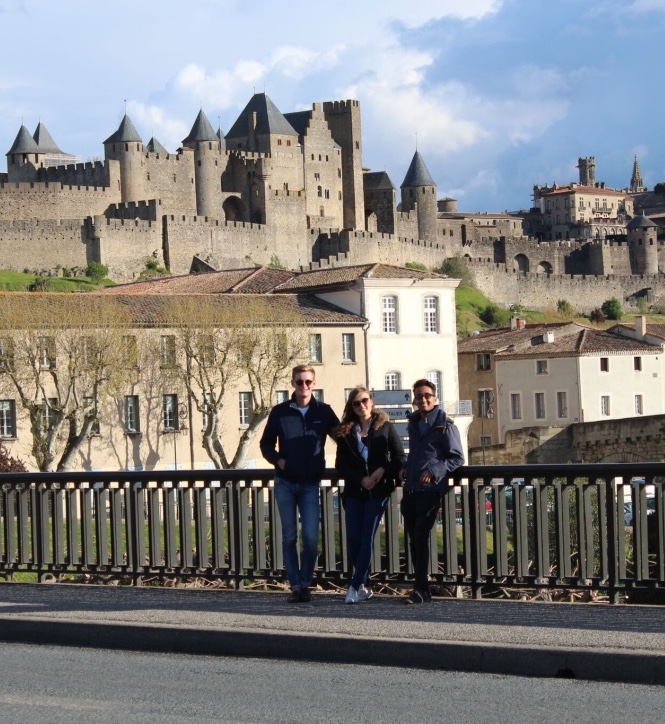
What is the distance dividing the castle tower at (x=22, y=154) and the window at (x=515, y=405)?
60.8 m

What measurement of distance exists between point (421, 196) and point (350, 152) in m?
9.75

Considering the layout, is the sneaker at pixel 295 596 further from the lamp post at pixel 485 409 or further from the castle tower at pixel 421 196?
the castle tower at pixel 421 196

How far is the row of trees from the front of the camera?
45.8 meters

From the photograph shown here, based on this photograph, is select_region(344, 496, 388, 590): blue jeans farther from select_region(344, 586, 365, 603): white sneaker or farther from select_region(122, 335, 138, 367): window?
select_region(122, 335, 138, 367): window

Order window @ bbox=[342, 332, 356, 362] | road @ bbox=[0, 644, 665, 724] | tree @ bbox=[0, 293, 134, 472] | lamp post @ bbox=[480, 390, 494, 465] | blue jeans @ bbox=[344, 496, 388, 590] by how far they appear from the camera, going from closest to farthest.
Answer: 1. road @ bbox=[0, 644, 665, 724]
2. blue jeans @ bbox=[344, 496, 388, 590]
3. tree @ bbox=[0, 293, 134, 472]
4. window @ bbox=[342, 332, 356, 362]
5. lamp post @ bbox=[480, 390, 494, 465]

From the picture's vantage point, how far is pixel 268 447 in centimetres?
1129

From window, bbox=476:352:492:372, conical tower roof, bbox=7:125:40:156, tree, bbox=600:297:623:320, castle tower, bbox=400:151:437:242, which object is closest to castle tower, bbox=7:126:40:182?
conical tower roof, bbox=7:125:40:156

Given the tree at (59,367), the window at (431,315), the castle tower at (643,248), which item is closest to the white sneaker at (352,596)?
the tree at (59,367)

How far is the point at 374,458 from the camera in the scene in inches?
430

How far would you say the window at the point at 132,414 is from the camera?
47.9m

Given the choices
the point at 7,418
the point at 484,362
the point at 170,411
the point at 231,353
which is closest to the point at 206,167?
the point at 484,362

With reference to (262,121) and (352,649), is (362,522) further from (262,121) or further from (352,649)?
(262,121)

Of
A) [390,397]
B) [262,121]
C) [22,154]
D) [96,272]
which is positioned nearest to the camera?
[390,397]

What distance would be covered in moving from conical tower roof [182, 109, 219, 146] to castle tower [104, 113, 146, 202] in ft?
21.9
